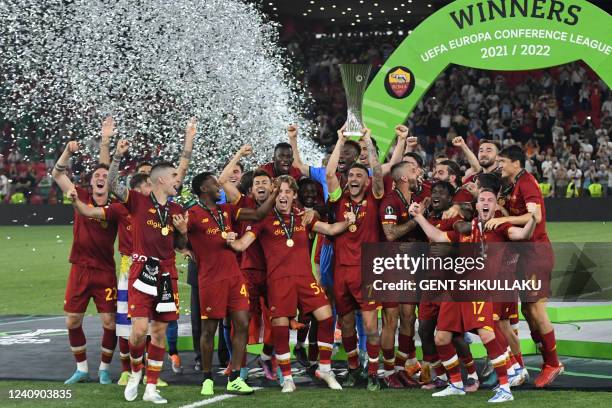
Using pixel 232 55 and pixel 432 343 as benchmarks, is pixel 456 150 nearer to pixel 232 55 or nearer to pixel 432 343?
pixel 232 55

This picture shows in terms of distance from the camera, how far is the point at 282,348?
30.5ft

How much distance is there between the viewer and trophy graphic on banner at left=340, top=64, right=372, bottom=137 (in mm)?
9875

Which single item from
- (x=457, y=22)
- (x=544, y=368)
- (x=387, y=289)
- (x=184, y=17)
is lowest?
(x=544, y=368)

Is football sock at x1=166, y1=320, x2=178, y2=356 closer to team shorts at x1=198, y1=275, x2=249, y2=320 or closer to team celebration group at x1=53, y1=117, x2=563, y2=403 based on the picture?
team celebration group at x1=53, y1=117, x2=563, y2=403

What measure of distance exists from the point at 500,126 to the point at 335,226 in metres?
24.2

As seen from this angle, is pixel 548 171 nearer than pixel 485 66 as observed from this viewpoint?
No

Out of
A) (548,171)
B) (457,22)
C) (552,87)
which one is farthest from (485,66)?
(552,87)

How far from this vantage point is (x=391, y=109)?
11.7 meters

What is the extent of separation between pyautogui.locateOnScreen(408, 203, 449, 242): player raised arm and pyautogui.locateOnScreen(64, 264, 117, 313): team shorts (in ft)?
9.29

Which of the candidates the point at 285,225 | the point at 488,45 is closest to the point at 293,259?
the point at 285,225

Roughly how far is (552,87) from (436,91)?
387 centimetres

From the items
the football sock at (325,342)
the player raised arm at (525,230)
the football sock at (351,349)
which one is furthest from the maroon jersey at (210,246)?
the player raised arm at (525,230)

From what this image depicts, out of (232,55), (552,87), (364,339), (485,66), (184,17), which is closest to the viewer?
(364,339)

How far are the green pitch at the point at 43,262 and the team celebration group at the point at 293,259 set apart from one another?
4998 millimetres
